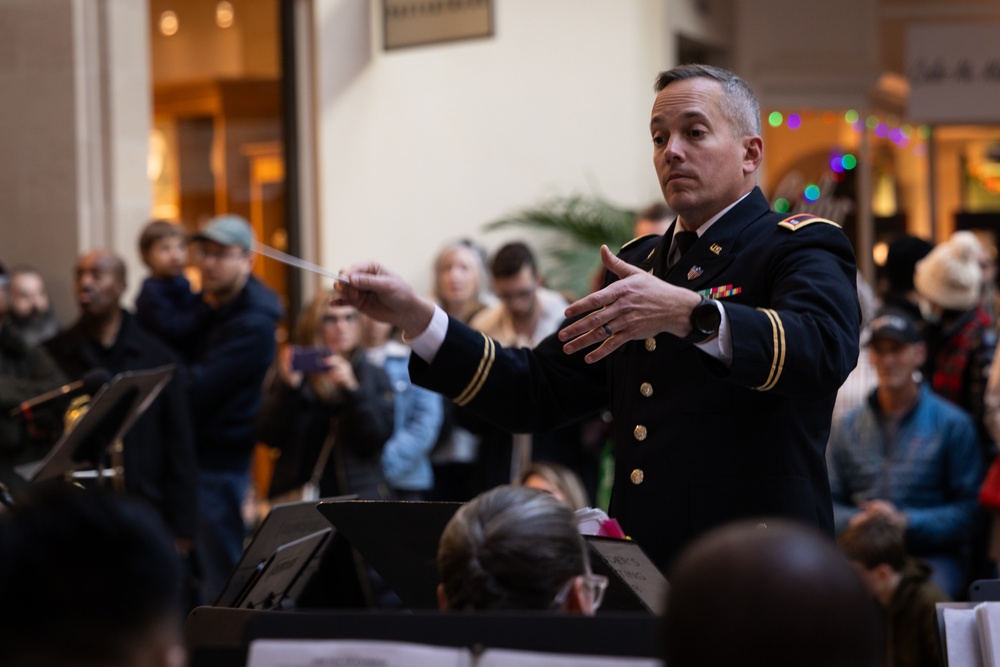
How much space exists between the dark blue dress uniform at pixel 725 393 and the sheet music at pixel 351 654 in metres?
0.81

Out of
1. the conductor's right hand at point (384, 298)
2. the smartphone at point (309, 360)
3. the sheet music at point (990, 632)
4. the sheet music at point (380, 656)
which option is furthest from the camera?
the smartphone at point (309, 360)

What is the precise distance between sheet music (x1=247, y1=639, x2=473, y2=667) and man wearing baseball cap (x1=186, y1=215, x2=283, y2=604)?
4.43 m

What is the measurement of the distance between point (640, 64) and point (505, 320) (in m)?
3.62

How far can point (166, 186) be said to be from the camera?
879cm

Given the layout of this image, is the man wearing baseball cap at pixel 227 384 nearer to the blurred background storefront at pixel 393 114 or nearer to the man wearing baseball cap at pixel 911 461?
the blurred background storefront at pixel 393 114

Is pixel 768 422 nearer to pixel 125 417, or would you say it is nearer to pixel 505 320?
pixel 125 417

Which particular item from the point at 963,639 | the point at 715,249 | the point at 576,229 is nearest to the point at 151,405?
the point at 576,229

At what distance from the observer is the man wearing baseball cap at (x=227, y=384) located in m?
6.29

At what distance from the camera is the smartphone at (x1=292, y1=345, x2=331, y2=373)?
5.69 metres

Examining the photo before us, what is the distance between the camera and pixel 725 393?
262 cm

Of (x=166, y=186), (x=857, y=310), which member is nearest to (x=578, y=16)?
(x=166, y=186)

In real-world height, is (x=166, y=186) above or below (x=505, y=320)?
above

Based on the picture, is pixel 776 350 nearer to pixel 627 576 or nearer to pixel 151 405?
pixel 627 576

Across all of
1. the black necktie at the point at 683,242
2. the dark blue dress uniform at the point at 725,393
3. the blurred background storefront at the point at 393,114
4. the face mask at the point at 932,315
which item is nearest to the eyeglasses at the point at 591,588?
the dark blue dress uniform at the point at 725,393
